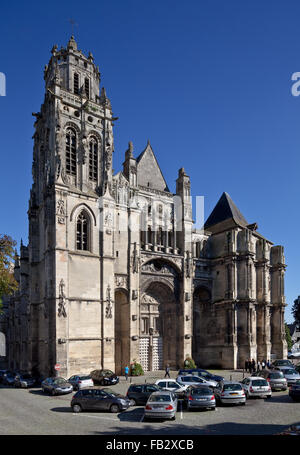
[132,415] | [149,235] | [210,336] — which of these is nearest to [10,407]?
[132,415]

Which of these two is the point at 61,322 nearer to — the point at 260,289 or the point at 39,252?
the point at 39,252

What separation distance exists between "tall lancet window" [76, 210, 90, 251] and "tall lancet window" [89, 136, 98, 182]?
4.35m

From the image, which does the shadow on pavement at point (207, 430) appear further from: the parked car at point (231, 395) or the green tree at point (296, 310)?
the green tree at point (296, 310)

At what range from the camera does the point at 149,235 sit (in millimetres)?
43188

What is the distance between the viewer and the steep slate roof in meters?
51.0

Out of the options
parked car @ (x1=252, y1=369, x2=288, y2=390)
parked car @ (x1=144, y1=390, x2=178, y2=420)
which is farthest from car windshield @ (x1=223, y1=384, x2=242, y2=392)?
parked car @ (x1=252, y1=369, x2=288, y2=390)

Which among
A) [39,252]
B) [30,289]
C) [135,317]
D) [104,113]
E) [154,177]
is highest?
[104,113]

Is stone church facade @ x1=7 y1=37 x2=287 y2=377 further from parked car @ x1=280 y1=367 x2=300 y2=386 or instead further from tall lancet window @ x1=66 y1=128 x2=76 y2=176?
parked car @ x1=280 y1=367 x2=300 y2=386

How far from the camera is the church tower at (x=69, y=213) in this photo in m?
33.7

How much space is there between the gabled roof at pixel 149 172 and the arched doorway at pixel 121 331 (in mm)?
13147

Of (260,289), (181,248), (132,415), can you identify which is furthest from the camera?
(260,289)

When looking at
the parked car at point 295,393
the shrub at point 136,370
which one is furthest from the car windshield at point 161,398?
the shrub at point 136,370
